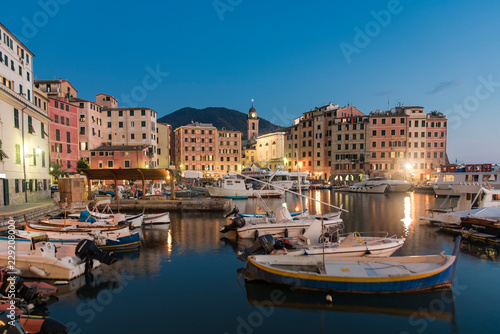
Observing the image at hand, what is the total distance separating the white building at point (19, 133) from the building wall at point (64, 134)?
19503mm

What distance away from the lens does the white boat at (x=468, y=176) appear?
45.3m

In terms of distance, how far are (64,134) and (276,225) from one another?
53589 millimetres

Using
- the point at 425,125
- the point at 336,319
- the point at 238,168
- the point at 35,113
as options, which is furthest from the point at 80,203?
the point at 425,125

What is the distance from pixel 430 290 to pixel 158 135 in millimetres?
79277

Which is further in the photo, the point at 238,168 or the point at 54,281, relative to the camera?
the point at 238,168

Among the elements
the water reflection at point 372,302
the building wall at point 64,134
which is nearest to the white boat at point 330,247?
the water reflection at point 372,302

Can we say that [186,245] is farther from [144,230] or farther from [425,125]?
[425,125]

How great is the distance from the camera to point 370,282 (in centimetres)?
1145

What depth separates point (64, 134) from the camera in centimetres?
5728

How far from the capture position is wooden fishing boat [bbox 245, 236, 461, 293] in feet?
37.8

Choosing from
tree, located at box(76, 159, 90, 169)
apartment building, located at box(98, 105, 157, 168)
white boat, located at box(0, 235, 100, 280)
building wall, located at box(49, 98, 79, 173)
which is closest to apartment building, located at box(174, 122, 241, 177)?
apartment building, located at box(98, 105, 157, 168)

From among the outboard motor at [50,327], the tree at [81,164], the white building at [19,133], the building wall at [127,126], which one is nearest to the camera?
the outboard motor at [50,327]

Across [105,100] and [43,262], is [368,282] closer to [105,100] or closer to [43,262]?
[43,262]

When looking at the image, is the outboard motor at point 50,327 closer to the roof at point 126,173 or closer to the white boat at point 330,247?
the white boat at point 330,247
